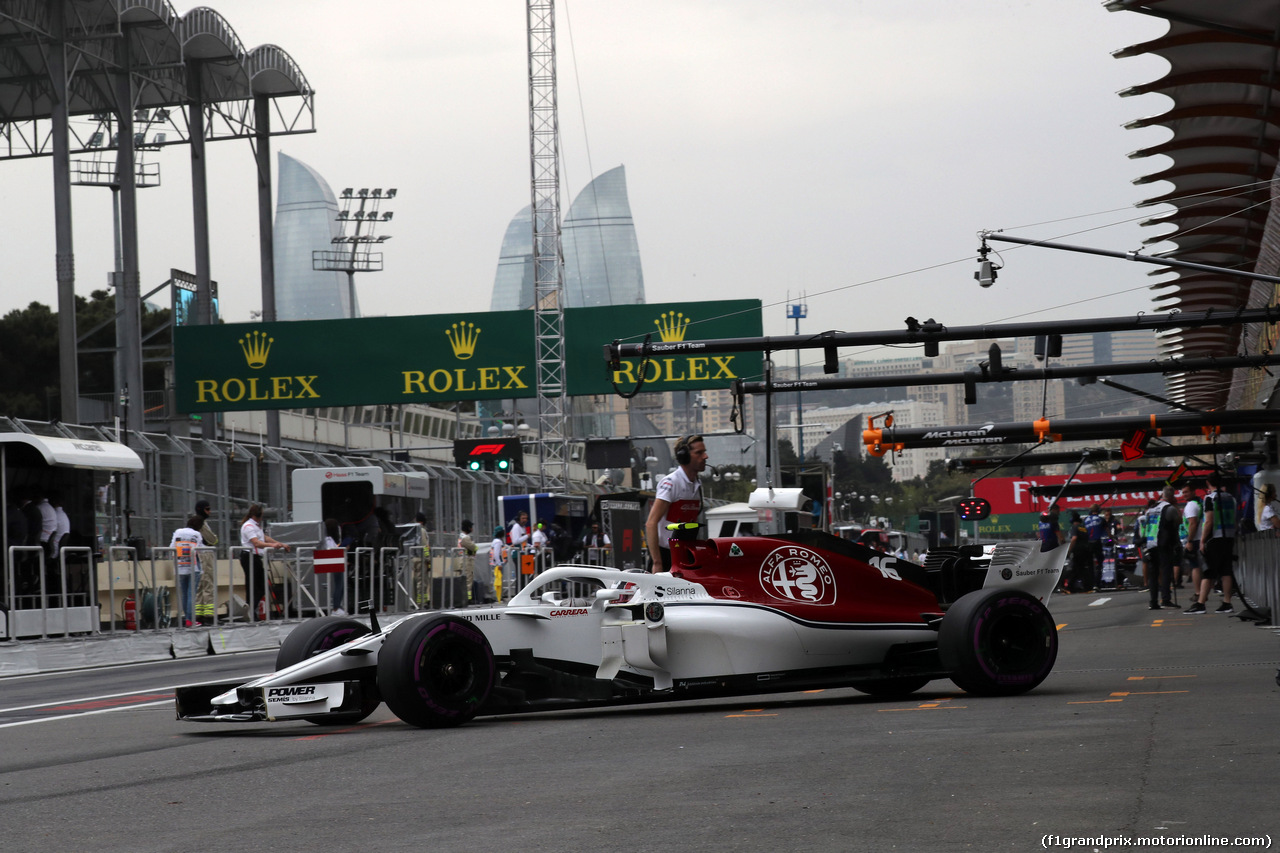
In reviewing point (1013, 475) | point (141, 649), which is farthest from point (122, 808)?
point (1013, 475)

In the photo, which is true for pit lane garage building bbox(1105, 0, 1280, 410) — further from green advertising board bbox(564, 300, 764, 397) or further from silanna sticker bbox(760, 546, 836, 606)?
green advertising board bbox(564, 300, 764, 397)

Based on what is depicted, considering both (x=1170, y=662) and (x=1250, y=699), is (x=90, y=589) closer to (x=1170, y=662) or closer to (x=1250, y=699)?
(x=1170, y=662)

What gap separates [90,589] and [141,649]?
2.98 ft

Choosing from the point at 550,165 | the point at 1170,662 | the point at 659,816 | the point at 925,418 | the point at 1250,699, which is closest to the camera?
the point at 659,816

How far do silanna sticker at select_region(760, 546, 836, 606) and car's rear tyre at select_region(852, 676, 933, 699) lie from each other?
2.25ft

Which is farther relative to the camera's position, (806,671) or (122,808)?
(806,671)

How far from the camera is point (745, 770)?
6480 mm

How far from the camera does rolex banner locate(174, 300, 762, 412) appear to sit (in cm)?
3969

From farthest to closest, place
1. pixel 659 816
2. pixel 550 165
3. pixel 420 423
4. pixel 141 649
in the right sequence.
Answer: pixel 420 423 < pixel 550 165 < pixel 141 649 < pixel 659 816

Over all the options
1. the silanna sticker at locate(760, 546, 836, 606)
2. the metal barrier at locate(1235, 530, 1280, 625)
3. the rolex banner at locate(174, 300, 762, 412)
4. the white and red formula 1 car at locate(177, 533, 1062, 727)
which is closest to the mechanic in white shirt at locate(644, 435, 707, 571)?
the white and red formula 1 car at locate(177, 533, 1062, 727)

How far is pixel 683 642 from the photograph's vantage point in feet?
29.8

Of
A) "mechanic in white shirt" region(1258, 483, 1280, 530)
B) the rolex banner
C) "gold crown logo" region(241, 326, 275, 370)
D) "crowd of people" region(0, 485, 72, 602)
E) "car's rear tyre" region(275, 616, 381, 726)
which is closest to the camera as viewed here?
"car's rear tyre" region(275, 616, 381, 726)

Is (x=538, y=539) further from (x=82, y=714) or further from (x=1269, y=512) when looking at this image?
(x=82, y=714)

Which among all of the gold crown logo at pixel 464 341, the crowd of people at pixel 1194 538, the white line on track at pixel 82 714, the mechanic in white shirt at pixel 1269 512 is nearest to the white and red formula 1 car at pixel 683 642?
the crowd of people at pixel 1194 538
